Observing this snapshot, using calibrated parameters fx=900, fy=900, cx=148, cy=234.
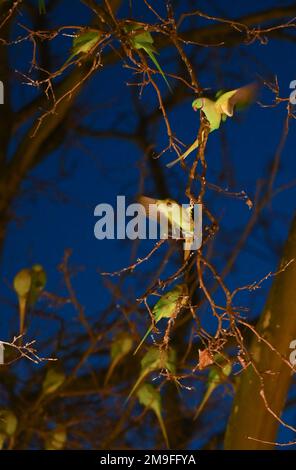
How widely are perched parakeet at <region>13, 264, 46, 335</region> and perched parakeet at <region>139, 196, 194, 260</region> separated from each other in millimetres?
514

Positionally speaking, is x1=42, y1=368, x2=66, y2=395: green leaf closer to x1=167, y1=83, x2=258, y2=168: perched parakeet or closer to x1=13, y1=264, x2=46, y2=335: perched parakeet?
x1=13, y1=264, x2=46, y2=335: perched parakeet

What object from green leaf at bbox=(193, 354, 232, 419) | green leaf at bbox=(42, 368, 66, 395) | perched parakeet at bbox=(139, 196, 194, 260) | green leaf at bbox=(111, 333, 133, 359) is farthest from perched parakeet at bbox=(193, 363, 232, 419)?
perched parakeet at bbox=(139, 196, 194, 260)

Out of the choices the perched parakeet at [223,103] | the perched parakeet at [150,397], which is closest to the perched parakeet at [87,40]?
the perched parakeet at [223,103]

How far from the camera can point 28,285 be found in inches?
63.9

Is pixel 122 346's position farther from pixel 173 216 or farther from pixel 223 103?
pixel 223 103

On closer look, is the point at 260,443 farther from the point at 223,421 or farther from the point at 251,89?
the point at 223,421

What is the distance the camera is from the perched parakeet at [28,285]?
1615mm

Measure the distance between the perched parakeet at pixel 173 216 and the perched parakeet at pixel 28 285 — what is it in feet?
1.69

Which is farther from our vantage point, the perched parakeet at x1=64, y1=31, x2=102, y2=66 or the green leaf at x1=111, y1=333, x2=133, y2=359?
the green leaf at x1=111, y1=333, x2=133, y2=359

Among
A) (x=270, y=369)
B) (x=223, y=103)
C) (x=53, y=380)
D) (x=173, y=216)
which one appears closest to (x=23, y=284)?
(x=53, y=380)

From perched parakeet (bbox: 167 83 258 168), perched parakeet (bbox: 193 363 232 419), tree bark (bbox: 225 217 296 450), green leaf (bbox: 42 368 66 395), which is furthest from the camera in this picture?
green leaf (bbox: 42 368 66 395)

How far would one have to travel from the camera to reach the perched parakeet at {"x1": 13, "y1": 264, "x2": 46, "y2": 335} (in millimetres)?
1615
